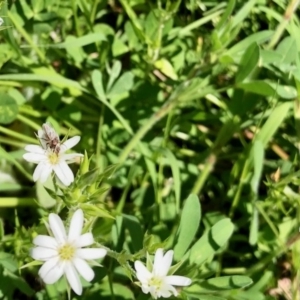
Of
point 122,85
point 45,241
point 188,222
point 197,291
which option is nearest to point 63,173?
point 45,241

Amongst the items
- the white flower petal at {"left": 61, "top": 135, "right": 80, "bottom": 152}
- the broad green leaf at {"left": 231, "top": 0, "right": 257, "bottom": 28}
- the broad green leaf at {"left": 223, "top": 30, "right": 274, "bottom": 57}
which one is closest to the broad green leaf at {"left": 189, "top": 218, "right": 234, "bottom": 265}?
the white flower petal at {"left": 61, "top": 135, "right": 80, "bottom": 152}

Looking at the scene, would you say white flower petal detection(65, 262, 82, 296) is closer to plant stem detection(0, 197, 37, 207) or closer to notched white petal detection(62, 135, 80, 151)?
notched white petal detection(62, 135, 80, 151)

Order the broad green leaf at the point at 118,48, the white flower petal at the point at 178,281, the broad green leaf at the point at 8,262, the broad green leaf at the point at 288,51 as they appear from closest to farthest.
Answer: the white flower petal at the point at 178,281
the broad green leaf at the point at 8,262
the broad green leaf at the point at 288,51
the broad green leaf at the point at 118,48

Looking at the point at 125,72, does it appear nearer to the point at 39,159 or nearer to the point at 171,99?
the point at 171,99

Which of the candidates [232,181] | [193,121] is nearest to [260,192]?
[232,181]

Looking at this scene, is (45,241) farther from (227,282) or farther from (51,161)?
(227,282)

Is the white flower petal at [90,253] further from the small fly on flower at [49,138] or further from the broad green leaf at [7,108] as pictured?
the broad green leaf at [7,108]

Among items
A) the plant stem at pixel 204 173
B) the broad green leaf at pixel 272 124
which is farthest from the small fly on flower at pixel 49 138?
the broad green leaf at pixel 272 124
